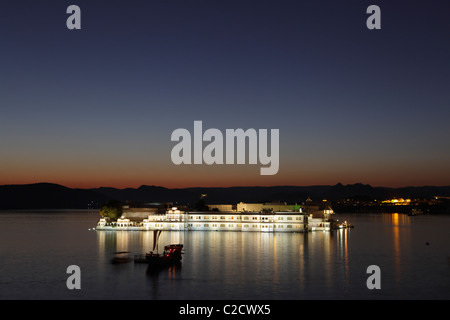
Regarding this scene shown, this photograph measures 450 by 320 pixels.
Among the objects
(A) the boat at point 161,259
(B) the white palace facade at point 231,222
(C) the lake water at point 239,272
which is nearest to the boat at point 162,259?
(A) the boat at point 161,259

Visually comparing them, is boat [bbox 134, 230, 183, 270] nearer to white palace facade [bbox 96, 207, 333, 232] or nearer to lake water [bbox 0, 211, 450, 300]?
lake water [bbox 0, 211, 450, 300]

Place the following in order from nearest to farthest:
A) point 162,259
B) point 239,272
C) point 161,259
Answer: point 239,272 → point 161,259 → point 162,259

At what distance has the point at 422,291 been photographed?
97.7 ft

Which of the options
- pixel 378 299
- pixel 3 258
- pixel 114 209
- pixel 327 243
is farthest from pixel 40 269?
pixel 114 209

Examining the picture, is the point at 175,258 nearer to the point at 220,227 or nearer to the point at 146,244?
the point at 146,244

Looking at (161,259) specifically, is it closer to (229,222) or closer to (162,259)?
(162,259)

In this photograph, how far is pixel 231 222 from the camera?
261 feet

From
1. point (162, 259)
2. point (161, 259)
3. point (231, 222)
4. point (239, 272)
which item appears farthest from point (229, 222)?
point (239, 272)

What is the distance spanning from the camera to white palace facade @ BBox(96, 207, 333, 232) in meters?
76.3

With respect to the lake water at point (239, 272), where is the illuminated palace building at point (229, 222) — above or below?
above

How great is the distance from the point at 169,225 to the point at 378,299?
187 feet

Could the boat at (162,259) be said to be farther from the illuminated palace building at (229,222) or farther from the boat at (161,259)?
the illuminated palace building at (229,222)

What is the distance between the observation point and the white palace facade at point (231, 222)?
250 feet

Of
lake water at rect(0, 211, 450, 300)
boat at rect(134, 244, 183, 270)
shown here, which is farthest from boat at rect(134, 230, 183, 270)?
lake water at rect(0, 211, 450, 300)
